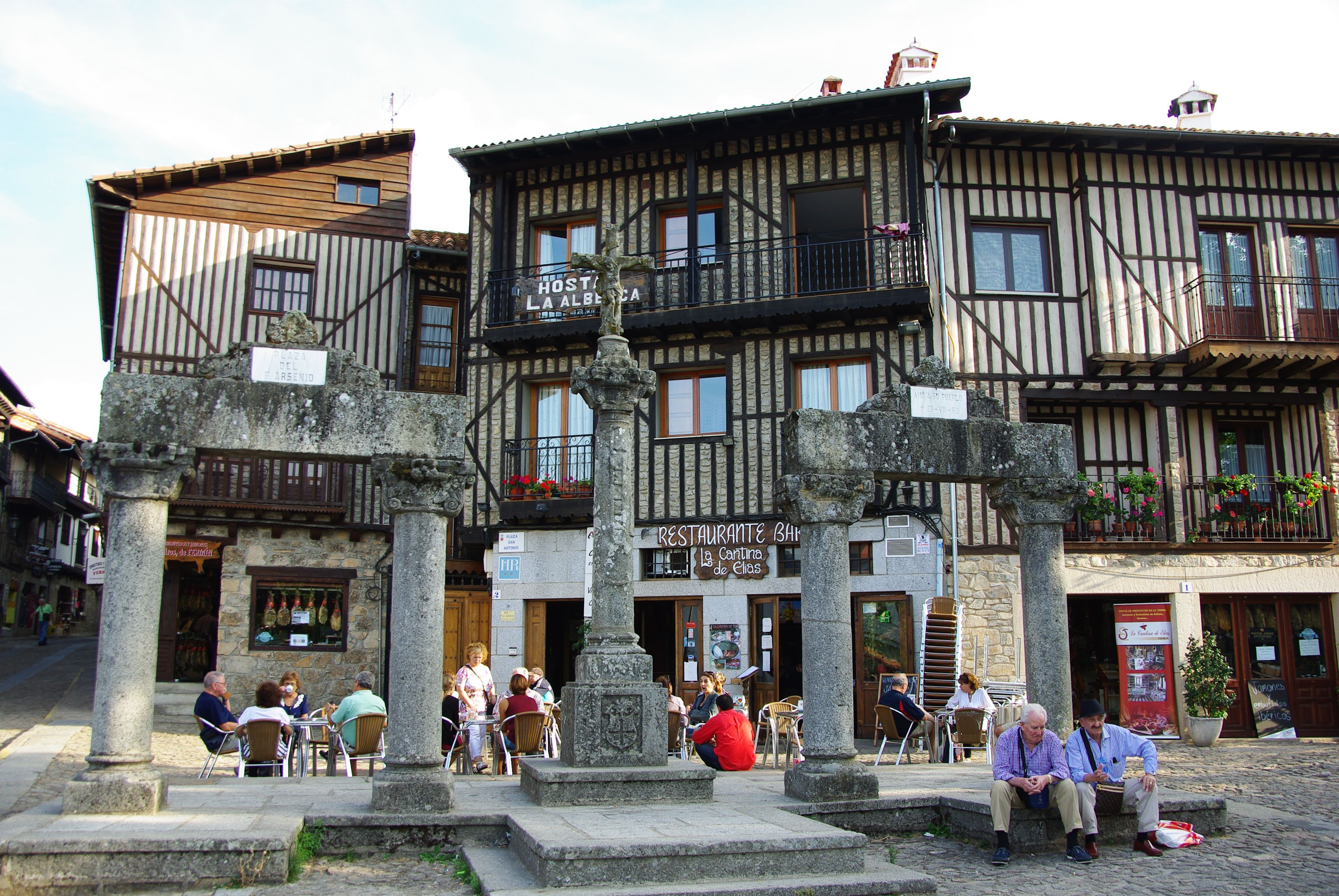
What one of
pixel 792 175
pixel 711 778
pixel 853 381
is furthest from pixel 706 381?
pixel 711 778

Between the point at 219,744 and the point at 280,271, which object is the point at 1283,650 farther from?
the point at 280,271

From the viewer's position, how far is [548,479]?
16.0 meters

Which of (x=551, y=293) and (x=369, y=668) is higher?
(x=551, y=293)

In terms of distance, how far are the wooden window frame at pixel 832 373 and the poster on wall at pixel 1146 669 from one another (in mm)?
4895

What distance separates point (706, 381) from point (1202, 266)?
308 inches

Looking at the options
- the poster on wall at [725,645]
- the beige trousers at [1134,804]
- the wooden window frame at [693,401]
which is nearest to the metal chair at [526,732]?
the beige trousers at [1134,804]

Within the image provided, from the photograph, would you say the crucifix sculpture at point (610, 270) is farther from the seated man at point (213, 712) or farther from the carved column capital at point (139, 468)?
the seated man at point (213, 712)

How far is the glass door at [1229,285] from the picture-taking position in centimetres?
1559

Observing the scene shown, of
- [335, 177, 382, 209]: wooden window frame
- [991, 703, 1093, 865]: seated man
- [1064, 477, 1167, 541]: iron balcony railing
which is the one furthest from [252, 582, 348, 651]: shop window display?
[991, 703, 1093, 865]: seated man

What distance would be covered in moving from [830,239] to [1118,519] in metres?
5.99

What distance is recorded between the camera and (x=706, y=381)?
15.9 m

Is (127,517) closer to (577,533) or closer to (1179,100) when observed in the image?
(577,533)

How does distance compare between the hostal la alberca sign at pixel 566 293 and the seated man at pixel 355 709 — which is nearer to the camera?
the seated man at pixel 355 709

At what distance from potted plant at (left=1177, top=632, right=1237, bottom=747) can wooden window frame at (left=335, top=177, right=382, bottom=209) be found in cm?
1524
